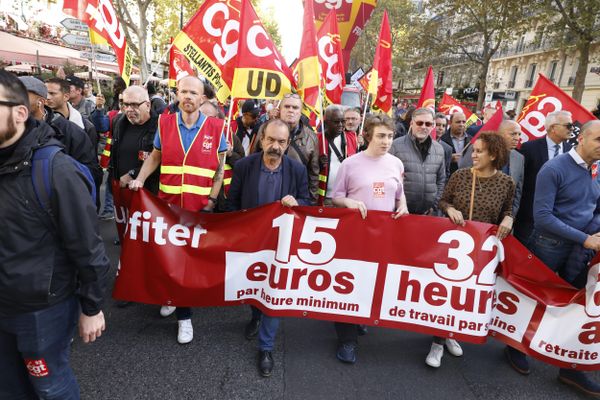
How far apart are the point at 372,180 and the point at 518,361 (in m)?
1.92

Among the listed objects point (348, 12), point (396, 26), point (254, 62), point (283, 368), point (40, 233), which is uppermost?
point (396, 26)

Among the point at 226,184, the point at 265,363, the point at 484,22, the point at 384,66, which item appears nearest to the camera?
the point at 265,363

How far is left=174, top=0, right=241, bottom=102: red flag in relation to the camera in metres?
3.95

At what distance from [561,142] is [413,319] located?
2.87 meters

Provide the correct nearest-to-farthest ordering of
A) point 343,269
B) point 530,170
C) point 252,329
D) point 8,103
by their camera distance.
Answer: point 8,103 → point 343,269 → point 252,329 → point 530,170

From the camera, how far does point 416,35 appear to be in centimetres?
2764

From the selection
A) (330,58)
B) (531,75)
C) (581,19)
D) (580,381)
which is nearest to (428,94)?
(330,58)

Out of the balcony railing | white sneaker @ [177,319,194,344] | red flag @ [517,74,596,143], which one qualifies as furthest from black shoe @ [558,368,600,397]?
the balcony railing

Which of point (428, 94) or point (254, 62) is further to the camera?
point (428, 94)

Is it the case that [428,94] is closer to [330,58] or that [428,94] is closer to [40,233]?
[330,58]

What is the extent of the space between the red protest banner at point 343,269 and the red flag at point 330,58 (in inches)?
97.4

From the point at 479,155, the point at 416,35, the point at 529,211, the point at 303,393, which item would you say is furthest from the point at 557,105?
the point at 416,35

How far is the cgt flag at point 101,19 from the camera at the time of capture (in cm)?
500

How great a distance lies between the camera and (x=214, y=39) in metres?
3.96
